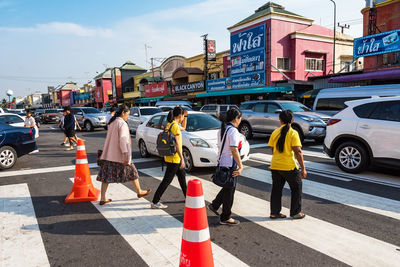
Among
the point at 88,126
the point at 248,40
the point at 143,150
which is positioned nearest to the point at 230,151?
the point at 143,150

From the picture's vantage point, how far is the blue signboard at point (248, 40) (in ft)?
82.4

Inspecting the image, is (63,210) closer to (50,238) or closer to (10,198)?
(50,238)

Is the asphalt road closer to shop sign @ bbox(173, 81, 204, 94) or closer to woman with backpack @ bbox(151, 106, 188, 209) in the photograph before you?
woman with backpack @ bbox(151, 106, 188, 209)

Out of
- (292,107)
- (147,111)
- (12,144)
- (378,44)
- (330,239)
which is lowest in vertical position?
(330,239)

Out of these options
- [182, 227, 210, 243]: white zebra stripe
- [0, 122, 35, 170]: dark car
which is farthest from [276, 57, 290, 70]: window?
[182, 227, 210, 243]: white zebra stripe

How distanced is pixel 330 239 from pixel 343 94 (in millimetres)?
9548

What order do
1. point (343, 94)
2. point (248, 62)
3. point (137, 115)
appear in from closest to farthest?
point (343, 94), point (137, 115), point (248, 62)

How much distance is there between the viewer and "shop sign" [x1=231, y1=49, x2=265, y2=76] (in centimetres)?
2512

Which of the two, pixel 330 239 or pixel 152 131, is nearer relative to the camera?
pixel 330 239

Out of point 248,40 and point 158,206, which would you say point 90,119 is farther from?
point 158,206

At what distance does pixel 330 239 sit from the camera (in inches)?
139

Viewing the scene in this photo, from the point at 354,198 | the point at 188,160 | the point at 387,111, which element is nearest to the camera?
the point at 354,198

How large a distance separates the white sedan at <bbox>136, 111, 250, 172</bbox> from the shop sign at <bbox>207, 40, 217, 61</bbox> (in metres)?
25.0

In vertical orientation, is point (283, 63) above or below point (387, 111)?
above
